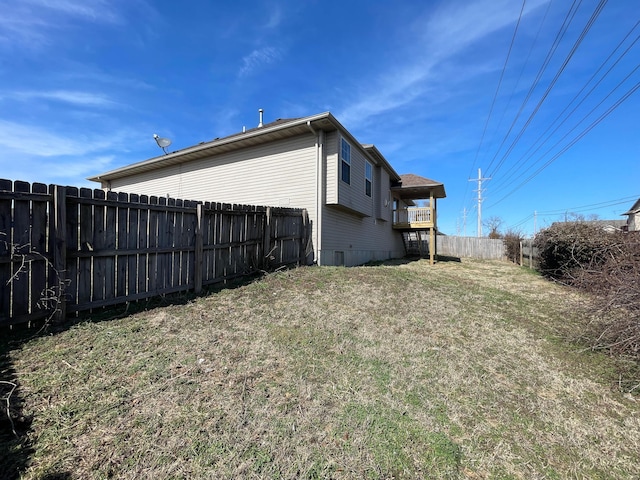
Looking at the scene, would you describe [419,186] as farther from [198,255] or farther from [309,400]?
[309,400]

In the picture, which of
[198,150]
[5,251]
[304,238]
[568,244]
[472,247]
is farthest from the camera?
[472,247]

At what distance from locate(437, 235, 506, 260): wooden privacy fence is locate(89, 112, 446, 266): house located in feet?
28.6

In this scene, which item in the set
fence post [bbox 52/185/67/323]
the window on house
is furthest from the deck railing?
fence post [bbox 52/185/67/323]

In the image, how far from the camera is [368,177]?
496 inches

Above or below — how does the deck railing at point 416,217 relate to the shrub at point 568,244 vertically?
above

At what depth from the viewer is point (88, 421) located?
2234mm

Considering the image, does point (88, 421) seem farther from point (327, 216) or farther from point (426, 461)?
point (327, 216)

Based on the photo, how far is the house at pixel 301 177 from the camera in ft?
29.9

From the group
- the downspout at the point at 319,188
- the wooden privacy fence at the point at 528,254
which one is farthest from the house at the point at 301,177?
the wooden privacy fence at the point at 528,254

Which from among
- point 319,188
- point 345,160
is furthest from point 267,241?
point 345,160

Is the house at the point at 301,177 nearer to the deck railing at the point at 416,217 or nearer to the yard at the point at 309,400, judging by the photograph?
the deck railing at the point at 416,217

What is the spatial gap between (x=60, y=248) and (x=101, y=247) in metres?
0.49

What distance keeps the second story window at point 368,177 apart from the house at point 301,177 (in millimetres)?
21

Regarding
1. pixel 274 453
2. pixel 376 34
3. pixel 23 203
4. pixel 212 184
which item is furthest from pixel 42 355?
pixel 376 34
